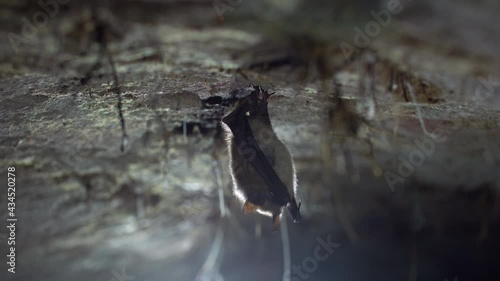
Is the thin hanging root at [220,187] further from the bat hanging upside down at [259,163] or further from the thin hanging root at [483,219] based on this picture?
the thin hanging root at [483,219]

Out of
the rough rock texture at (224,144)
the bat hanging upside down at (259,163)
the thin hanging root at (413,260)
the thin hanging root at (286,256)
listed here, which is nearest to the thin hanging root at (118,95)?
the rough rock texture at (224,144)

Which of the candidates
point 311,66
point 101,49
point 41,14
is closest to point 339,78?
point 311,66

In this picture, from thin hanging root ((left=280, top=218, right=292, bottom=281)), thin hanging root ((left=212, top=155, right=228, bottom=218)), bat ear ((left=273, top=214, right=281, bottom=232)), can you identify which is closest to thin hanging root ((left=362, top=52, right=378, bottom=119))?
bat ear ((left=273, top=214, right=281, bottom=232))

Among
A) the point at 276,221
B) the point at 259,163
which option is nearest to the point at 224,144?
the point at 259,163

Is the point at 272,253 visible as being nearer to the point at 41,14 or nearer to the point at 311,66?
the point at 311,66

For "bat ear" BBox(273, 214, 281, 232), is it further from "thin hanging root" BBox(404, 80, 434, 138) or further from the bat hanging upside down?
"thin hanging root" BBox(404, 80, 434, 138)
